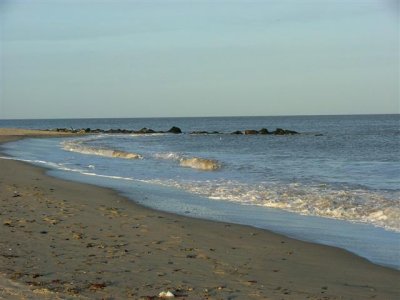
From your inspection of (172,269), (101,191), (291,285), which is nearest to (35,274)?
(172,269)

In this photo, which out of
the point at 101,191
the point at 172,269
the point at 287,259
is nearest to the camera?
the point at 172,269

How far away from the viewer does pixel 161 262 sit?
7.50 meters

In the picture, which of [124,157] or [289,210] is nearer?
[289,210]

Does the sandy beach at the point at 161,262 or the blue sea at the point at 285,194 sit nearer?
the sandy beach at the point at 161,262

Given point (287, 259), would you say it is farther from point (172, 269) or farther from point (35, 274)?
point (35, 274)

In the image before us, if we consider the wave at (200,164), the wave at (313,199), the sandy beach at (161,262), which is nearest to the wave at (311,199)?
the wave at (313,199)

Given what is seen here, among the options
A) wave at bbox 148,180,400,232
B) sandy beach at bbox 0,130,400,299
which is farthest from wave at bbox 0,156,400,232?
sandy beach at bbox 0,130,400,299

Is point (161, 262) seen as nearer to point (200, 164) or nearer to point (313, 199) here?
point (313, 199)

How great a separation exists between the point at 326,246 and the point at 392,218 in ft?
10.3

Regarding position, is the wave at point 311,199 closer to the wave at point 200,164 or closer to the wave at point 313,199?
the wave at point 313,199

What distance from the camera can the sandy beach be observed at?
6227mm

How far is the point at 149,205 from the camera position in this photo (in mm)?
13398

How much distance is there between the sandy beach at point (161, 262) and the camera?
6.23m

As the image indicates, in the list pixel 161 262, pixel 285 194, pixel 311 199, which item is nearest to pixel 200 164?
pixel 285 194
